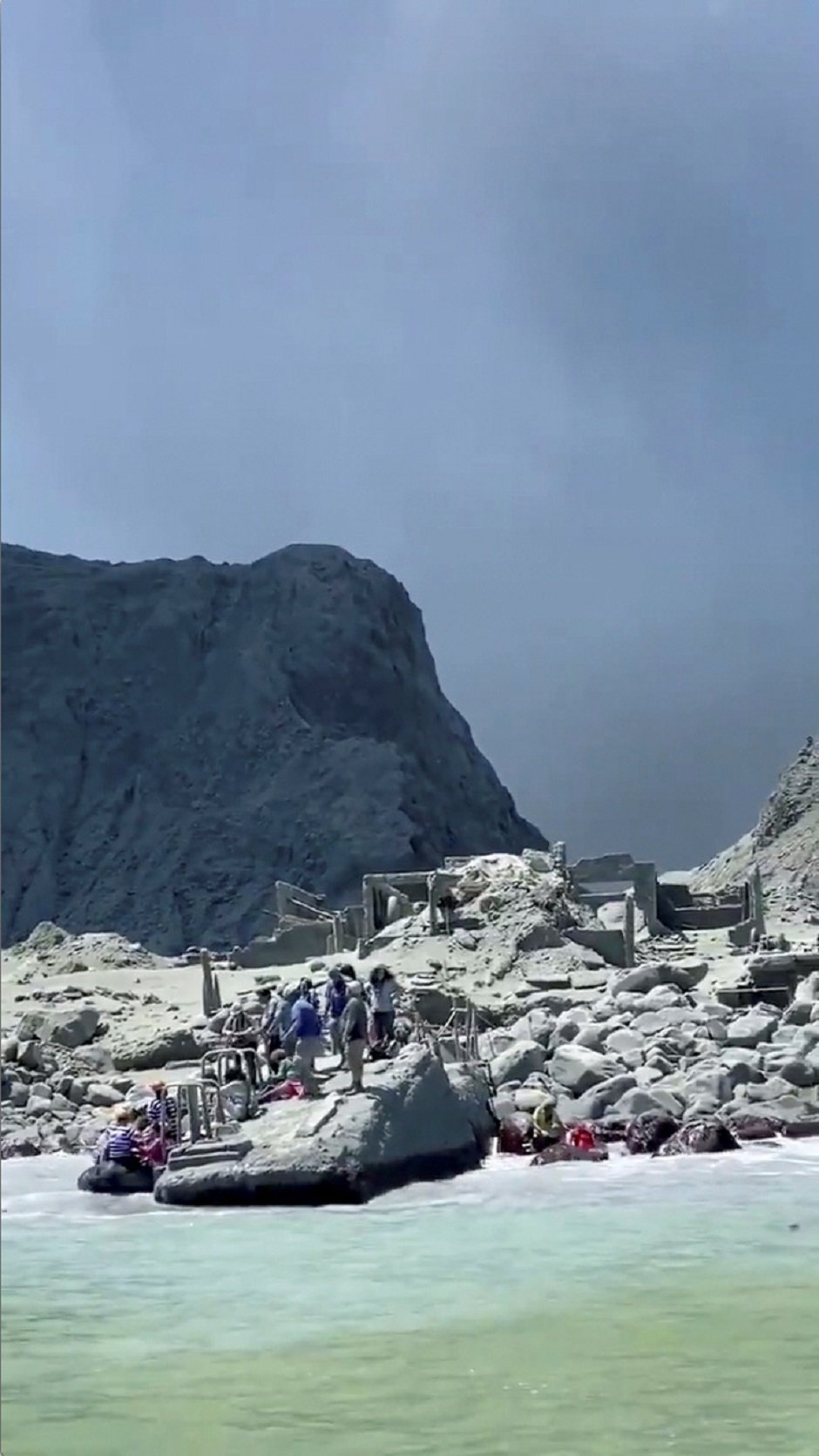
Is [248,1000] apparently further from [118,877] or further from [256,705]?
[256,705]

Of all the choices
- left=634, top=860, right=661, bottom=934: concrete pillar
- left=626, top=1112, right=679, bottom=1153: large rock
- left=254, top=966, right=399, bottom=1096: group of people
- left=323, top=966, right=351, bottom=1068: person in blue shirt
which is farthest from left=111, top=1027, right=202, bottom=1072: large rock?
left=634, top=860, right=661, bottom=934: concrete pillar

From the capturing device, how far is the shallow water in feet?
17.4

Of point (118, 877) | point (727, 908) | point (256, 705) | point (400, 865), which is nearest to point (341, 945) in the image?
point (727, 908)

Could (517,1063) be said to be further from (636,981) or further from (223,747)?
(223,747)

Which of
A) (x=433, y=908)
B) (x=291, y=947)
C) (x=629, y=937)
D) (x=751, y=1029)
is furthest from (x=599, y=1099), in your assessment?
(x=291, y=947)

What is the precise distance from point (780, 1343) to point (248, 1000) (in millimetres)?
16240

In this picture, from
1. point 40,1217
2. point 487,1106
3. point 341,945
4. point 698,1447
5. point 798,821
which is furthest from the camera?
point 798,821

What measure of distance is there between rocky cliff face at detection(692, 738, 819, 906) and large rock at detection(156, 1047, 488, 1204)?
2534cm

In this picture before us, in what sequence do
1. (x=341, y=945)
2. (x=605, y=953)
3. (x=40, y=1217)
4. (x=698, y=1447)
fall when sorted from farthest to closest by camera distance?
(x=341, y=945)
(x=605, y=953)
(x=40, y=1217)
(x=698, y=1447)

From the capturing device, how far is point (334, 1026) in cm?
1505

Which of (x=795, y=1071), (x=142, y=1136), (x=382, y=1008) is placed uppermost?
(x=382, y=1008)

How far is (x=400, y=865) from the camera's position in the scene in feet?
204

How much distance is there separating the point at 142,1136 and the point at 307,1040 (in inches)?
70.1

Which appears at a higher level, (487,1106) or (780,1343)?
(487,1106)
